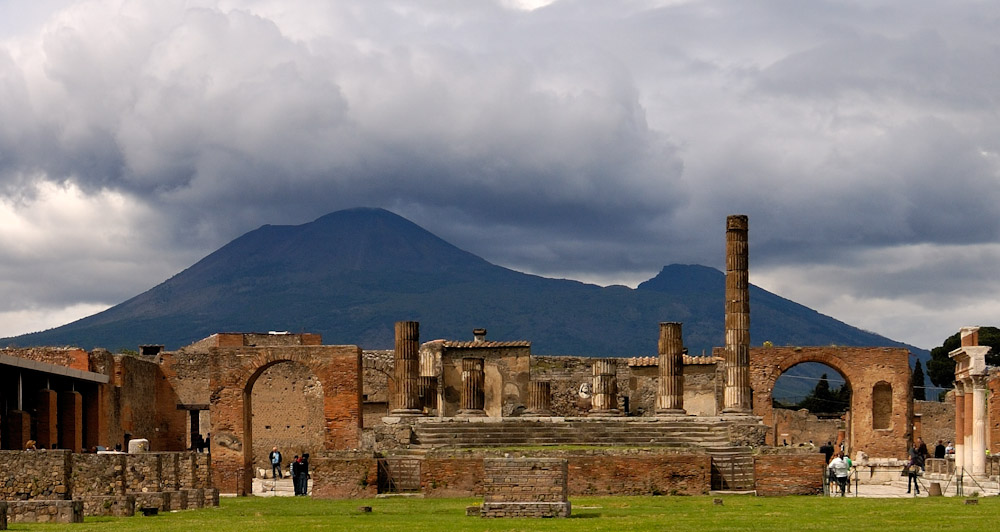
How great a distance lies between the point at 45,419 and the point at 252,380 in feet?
19.9

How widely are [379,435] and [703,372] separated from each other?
69.2 ft

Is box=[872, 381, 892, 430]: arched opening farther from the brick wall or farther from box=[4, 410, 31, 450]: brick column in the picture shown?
box=[4, 410, 31, 450]: brick column

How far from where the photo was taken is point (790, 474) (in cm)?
3838

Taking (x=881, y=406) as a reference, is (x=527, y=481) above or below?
above

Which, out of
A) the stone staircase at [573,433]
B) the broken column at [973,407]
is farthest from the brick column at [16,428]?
the broken column at [973,407]

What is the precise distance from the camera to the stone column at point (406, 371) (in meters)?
48.5

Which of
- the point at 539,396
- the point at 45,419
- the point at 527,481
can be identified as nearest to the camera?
the point at 527,481

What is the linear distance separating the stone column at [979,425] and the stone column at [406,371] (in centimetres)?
1592

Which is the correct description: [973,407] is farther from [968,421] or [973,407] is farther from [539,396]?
[539,396]

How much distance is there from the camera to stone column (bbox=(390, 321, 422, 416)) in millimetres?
48469

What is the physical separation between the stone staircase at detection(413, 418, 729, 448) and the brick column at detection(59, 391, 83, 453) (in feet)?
34.8

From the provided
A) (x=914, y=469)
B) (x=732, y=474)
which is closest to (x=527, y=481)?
(x=732, y=474)

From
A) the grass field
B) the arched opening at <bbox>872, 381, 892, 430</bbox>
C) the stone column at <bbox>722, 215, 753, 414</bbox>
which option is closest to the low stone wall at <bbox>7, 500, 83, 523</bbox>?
the grass field

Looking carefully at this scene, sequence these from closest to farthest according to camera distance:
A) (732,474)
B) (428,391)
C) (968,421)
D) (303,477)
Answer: (732,474) → (303,477) → (968,421) → (428,391)
